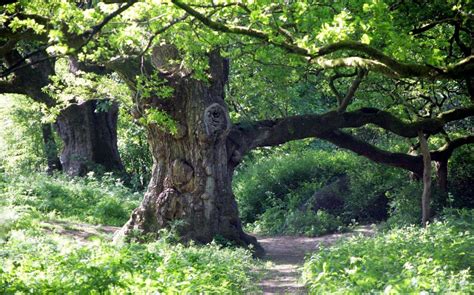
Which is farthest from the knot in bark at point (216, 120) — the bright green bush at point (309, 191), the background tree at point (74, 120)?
the background tree at point (74, 120)

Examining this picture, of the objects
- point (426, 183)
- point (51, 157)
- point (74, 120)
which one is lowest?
point (426, 183)

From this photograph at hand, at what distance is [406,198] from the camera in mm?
19844

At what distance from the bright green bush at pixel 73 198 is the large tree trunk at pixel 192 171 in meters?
3.53

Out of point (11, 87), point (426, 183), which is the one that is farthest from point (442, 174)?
point (11, 87)

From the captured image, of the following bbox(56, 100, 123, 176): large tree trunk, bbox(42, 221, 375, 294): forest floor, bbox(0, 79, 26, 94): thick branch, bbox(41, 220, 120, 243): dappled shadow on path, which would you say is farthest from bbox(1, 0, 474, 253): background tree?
bbox(0, 79, 26, 94): thick branch

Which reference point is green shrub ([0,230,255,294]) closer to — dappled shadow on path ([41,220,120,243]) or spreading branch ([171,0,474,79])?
spreading branch ([171,0,474,79])

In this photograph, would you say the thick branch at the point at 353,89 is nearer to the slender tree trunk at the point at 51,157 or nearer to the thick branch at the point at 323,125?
the thick branch at the point at 323,125

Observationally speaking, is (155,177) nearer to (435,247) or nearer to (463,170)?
(435,247)

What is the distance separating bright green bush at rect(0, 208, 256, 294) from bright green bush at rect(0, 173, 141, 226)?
22.4 ft

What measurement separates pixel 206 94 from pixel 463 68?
6049 mm

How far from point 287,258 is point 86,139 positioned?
10956 millimetres

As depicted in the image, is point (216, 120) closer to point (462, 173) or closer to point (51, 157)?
point (462, 173)

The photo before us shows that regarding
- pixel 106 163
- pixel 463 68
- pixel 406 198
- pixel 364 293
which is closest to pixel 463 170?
pixel 406 198

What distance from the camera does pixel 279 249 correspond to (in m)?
18.0
